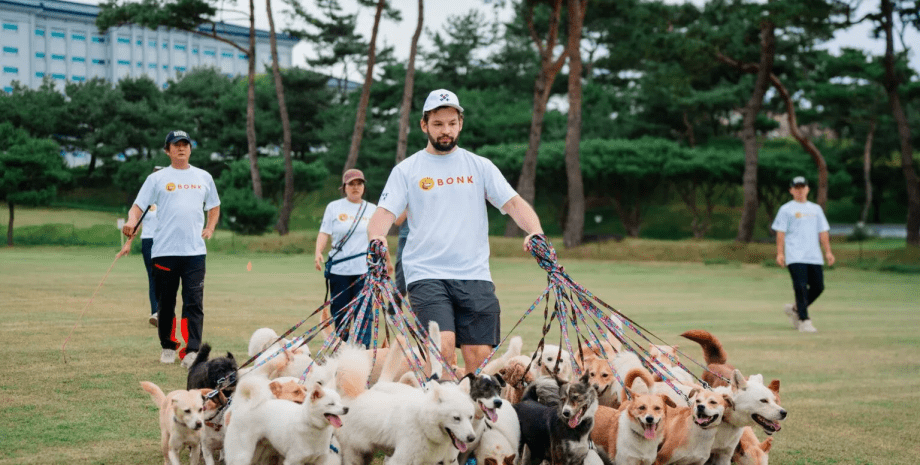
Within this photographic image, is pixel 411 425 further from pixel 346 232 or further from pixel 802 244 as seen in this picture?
pixel 802 244

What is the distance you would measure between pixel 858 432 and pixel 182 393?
4.60m

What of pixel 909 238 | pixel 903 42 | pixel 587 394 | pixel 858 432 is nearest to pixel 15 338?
pixel 587 394

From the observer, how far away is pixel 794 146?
45594 mm

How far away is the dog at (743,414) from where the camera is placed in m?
4.64

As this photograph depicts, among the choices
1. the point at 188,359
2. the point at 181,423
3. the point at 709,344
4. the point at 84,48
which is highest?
the point at 84,48

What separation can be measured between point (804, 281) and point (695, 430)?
26.7ft

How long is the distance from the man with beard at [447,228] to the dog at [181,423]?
4.28 ft

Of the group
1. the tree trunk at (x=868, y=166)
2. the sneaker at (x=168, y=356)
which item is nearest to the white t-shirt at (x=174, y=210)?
the sneaker at (x=168, y=356)

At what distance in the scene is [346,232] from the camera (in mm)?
8766

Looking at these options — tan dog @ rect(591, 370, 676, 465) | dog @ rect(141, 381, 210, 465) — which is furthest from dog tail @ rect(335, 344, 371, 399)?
tan dog @ rect(591, 370, 676, 465)

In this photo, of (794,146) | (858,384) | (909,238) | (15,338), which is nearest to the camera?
(858,384)

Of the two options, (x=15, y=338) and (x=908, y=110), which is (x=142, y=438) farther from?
(x=908, y=110)

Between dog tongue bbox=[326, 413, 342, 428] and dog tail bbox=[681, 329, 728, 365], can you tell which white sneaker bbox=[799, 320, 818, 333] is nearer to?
dog tail bbox=[681, 329, 728, 365]

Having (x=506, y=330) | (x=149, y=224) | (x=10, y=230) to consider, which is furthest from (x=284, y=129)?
(x=506, y=330)
